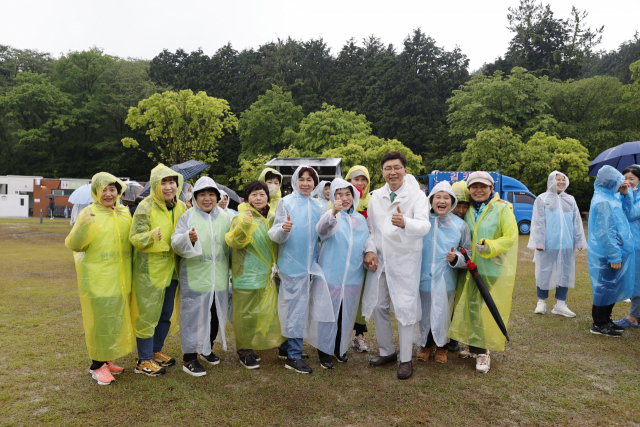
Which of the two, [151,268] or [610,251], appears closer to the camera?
[151,268]

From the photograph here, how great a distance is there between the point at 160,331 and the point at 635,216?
5.15m

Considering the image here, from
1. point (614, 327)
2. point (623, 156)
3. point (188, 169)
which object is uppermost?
point (623, 156)

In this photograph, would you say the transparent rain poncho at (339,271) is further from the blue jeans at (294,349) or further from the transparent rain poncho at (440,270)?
the transparent rain poncho at (440,270)

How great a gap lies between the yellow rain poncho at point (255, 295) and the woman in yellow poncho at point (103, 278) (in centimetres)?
86

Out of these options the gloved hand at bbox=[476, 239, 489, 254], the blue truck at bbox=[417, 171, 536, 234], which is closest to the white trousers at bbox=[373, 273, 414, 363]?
the gloved hand at bbox=[476, 239, 489, 254]

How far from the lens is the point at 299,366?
354 centimetres

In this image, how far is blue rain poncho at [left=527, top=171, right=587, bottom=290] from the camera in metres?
5.44

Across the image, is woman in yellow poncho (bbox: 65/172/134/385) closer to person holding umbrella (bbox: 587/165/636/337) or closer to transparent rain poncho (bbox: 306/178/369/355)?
transparent rain poncho (bbox: 306/178/369/355)

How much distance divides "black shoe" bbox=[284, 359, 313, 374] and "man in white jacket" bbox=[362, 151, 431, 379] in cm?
64

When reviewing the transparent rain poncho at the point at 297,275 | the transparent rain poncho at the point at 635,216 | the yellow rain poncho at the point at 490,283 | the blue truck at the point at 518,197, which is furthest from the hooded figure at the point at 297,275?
the blue truck at the point at 518,197

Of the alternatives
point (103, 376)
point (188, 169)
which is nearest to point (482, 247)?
point (103, 376)

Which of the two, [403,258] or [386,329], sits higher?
[403,258]

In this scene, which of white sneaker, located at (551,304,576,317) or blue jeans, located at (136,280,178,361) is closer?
blue jeans, located at (136,280,178,361)

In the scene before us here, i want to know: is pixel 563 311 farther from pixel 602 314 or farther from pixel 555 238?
pixel 555 238
